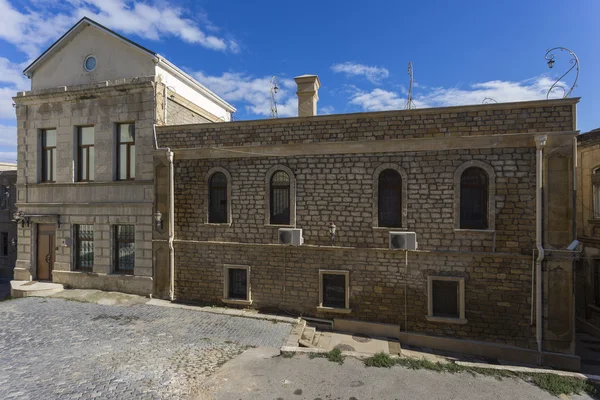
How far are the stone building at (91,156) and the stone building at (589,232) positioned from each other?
1672cm

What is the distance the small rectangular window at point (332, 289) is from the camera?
9734 mm

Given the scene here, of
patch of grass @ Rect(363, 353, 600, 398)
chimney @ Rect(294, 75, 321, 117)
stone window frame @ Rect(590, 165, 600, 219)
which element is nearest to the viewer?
patch of grass @ Rect(363, 353, 600, 398)

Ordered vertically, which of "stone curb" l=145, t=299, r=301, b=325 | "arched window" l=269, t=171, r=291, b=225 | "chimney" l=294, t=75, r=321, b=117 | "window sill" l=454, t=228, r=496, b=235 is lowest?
"stone curb" l=145, t=299, r=301, b=325

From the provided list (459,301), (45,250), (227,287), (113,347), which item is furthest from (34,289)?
(459,301)

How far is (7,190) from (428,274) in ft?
76.5

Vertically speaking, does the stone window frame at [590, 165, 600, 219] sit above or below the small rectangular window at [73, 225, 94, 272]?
above

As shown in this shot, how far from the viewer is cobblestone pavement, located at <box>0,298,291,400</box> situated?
5758mm

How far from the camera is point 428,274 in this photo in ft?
29.7

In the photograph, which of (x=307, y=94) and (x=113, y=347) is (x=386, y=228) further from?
(x=113, y=347)

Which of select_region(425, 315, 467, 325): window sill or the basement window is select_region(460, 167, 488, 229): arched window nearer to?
the basement window

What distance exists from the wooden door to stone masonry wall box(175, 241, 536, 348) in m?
5.78

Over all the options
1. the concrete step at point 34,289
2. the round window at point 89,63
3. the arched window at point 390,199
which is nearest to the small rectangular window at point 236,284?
the arched window at point 390,199

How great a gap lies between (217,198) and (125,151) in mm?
4294

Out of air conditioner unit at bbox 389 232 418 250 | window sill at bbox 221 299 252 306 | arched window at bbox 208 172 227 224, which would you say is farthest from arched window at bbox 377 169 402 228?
arched window at bbox 208 172 227 224
